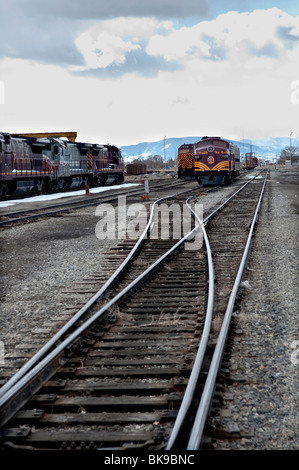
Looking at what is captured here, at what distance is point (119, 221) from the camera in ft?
49.0

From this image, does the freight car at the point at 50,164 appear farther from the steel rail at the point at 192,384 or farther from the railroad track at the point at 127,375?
the steel rail at the point at 192,384

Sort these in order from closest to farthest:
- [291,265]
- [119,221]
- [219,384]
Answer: [219,384]
[291,265]
[119,221]

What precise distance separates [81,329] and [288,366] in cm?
202

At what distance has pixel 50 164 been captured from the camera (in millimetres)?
28828

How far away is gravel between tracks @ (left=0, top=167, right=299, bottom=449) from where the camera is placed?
353 cm

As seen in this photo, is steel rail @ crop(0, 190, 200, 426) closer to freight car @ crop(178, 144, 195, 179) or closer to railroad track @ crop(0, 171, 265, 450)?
railroad track @ crop(0, 171, 265, 450)

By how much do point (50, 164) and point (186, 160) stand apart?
1646cm

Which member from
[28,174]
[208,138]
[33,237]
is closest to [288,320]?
[33,237]

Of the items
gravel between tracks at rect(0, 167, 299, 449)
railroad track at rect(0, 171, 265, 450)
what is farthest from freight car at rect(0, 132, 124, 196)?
railroad track at rect(0, 171, 265, 450)

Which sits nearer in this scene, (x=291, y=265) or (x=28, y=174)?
(x=291, y=265)

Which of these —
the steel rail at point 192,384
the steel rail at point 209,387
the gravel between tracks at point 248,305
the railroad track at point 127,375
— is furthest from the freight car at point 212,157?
the steel rail at point 192,384

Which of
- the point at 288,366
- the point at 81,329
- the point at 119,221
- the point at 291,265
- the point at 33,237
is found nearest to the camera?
the point at 288,366

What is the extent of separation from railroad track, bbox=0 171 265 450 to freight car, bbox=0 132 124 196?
1814 centimetres
